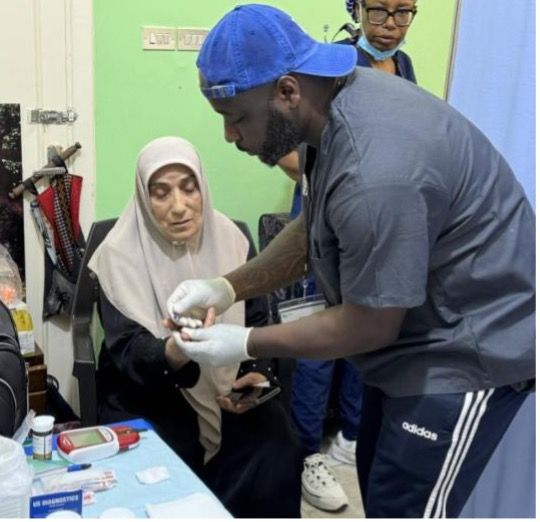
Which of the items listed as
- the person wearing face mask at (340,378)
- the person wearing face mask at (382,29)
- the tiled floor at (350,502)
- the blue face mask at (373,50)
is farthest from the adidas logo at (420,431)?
the blue face mask at (373,50)

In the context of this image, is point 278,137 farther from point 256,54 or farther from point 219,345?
point 219,345

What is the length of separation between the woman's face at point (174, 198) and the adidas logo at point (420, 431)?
92 centimetres

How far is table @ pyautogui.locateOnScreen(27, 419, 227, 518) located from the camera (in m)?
1.15

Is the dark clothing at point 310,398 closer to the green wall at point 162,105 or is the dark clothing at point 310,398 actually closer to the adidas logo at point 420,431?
the green wall at point 162,105

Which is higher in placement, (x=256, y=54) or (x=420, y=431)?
(x=256, y=54)

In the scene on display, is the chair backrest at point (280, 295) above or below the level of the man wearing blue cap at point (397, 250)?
below

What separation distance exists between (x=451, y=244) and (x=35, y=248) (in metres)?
1.63

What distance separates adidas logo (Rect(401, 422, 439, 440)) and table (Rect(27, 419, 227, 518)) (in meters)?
0.38

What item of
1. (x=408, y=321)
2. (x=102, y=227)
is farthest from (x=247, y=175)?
(x=408, y=321)

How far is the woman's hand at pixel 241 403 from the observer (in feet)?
6.28

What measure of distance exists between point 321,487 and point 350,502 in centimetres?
11

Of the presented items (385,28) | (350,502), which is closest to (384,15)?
(385,28)

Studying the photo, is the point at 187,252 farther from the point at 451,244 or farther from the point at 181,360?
the point at 451,244

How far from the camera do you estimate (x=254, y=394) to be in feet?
6.42
